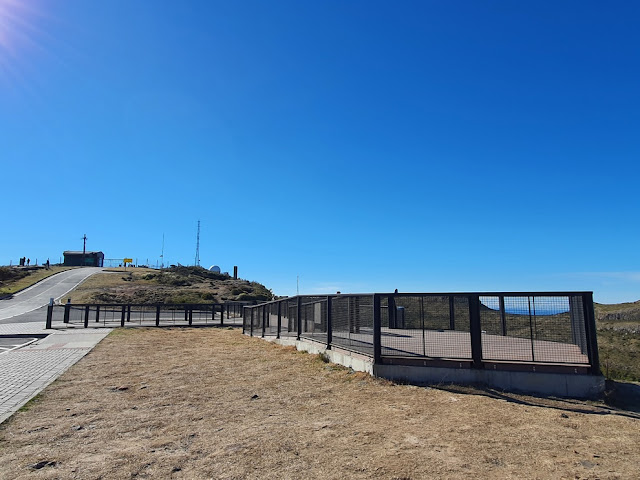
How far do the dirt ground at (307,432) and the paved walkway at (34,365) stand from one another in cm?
38

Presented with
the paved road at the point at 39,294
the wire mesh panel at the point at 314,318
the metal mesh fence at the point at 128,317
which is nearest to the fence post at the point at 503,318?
the wire mesh panel at the point at 314,318

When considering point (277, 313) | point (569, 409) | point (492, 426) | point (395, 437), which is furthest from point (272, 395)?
point (277, 313)

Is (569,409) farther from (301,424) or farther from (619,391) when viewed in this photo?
(301,424)

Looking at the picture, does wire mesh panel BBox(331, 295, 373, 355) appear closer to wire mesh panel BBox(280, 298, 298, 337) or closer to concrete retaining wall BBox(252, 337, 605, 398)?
concrete retaining wall BBox(252, 337, 605, 398)

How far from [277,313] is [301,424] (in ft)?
31.5

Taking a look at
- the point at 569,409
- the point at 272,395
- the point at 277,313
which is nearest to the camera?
the point at 569,409

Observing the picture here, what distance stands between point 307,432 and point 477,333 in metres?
3.66

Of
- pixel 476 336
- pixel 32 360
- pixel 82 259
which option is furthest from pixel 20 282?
pixel 476 336

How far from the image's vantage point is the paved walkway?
275 inches

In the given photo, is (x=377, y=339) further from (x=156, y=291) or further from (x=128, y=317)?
(x=156, y=291)

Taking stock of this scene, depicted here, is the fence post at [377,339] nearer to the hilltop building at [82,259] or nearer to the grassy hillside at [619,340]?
the grassy hillside at [619,340]

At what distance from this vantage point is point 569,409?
5.98 m

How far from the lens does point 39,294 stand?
162ft

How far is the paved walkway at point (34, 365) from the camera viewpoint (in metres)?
6.99
